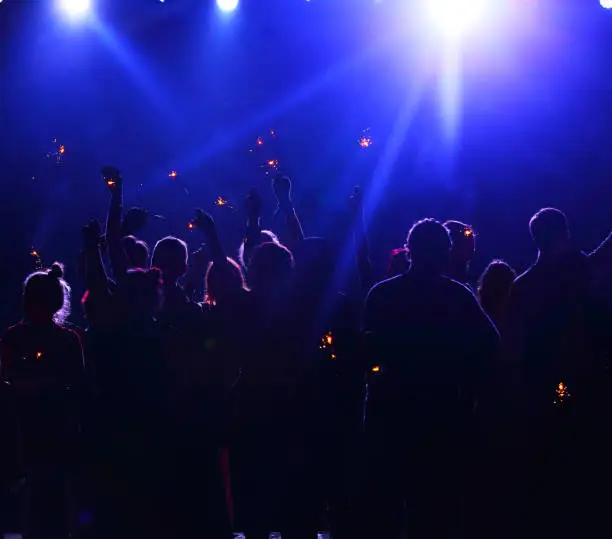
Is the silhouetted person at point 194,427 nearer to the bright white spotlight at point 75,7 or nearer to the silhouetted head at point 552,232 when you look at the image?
the silhouetted head at point 552,232

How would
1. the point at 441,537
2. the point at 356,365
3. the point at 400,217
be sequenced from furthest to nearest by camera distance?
the point at 400,217
the point at 356,365
the point at 441,537

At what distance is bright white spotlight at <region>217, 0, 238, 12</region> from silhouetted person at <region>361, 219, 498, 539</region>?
30.7ft

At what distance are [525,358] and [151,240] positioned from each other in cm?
846

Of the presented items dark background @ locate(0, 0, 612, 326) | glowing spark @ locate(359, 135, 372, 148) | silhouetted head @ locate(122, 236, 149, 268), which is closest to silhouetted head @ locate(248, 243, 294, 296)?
silhouetted head @ locate(122, 236, 149, 268)

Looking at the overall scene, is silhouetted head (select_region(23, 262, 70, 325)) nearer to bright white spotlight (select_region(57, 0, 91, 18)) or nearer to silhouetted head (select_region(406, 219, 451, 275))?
silhouetted head (select_region(406, 219, 451, 275))

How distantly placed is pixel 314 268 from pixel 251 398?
0.71 meters

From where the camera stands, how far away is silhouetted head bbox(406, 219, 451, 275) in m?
3.07

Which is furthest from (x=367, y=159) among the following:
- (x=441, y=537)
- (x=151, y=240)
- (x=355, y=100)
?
(x=441, y=537)

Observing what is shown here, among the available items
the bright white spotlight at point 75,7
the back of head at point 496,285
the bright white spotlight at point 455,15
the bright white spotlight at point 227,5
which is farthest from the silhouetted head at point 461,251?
the bright white spotlight at point 75,7

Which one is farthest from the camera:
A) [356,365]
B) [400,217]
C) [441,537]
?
[400,217]

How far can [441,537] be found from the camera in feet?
9.95

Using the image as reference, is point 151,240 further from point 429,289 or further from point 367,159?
point 429,289

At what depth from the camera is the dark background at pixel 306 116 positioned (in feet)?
35.6

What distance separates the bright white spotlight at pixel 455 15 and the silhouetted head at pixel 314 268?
8606mm
